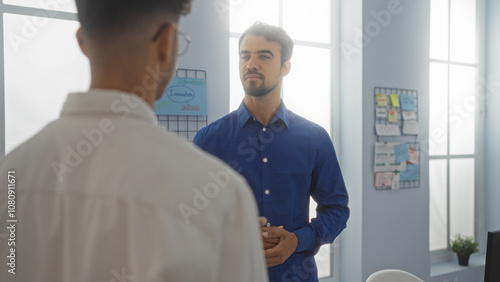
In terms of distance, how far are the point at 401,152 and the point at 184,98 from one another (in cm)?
156

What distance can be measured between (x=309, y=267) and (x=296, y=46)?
1.52 meters

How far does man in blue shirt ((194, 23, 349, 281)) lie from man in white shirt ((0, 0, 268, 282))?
0.94 m

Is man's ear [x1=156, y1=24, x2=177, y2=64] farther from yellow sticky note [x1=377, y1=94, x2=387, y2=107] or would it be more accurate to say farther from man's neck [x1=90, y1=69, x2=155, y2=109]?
yellow sticky note [x1=377, y1=94, x2=387, y2=107]

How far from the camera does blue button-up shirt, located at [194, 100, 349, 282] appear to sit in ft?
4.69

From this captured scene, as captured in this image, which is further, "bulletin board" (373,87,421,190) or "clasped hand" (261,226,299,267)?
"bulletin board" (373,87,421,190)

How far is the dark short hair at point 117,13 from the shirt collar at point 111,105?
0.08 m

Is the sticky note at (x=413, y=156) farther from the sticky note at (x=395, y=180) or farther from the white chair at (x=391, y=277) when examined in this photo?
the white chair at (x=391, y=277)

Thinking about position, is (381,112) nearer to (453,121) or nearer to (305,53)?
(305,53)

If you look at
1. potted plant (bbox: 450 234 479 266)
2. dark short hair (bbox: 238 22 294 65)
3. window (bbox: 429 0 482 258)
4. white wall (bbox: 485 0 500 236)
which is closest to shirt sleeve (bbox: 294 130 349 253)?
dark short hair (bbox: 238 22 294 65)

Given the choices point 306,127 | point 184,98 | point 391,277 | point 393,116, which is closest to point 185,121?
point 184,98

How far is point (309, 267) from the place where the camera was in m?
1.43

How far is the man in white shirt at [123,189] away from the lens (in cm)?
45

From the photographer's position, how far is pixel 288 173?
57.8 inches

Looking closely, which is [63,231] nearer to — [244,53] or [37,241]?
[37,241]
